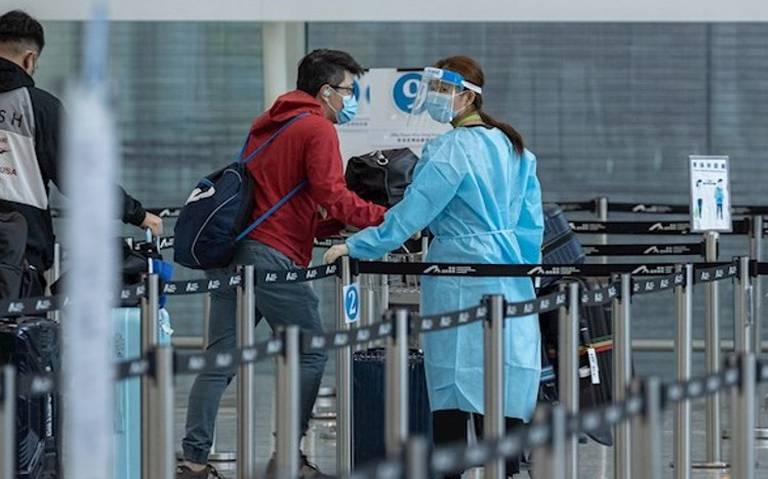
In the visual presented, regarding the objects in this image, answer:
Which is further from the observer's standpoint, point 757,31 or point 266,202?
→ point 757,31

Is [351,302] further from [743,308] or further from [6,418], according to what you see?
[6,418]

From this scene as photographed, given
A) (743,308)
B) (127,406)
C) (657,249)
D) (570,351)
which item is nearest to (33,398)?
(127,406)

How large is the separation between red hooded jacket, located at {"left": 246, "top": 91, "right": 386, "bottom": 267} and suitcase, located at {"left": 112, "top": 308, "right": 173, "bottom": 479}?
620mm

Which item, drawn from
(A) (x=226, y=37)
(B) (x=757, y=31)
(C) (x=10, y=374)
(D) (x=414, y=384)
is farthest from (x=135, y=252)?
(B) (x=757, y=31)

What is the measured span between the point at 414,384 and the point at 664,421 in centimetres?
215

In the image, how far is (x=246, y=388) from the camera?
6.39m

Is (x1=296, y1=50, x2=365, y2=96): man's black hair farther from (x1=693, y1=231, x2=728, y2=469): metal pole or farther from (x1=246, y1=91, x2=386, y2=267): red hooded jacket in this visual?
(x1=693, y1=231, x2=728, y2=469): metal pole

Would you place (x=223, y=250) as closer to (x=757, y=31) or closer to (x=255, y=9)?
(x=255, y=9)

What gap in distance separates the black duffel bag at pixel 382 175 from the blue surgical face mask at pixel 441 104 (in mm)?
826

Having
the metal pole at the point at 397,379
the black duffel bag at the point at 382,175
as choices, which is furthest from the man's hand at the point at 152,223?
the metal pole at the point at 397,379

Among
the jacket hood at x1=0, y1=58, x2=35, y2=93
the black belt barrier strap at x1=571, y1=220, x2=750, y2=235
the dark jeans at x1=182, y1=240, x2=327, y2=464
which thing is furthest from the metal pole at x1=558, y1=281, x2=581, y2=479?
the black belt barrier strap at x1=571, y1=220, x2=750, y2=235

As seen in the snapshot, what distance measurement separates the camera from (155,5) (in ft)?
30.8

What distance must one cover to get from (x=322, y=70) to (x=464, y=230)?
0.89 m

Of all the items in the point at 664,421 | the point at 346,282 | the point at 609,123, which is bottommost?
the point at 664,421
